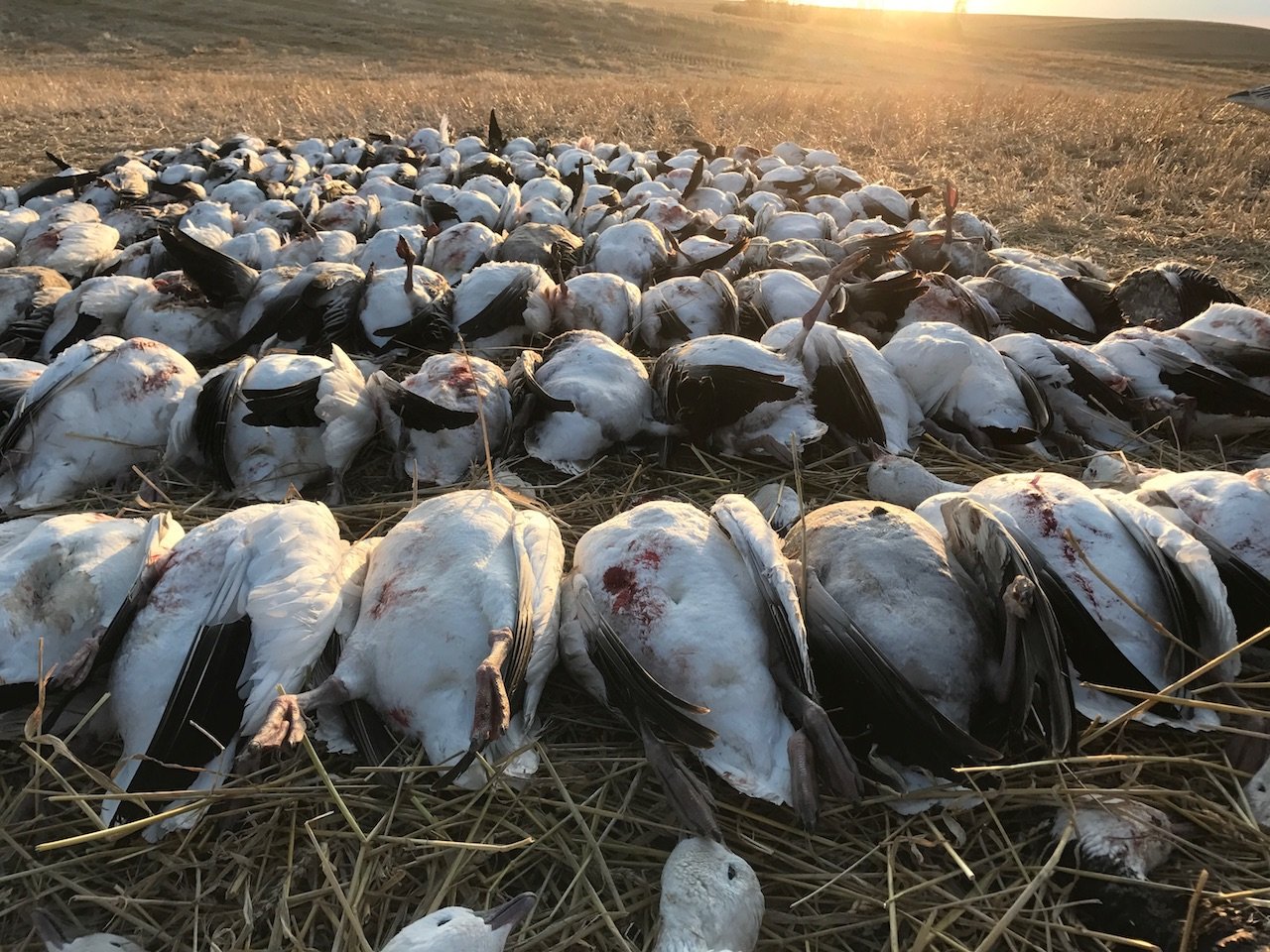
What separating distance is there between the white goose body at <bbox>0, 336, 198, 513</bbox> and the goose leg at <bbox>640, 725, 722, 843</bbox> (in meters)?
2.33

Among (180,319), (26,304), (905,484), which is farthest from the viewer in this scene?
(26,304)

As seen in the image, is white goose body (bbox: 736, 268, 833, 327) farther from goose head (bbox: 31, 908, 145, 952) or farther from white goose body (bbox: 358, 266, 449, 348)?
goose head (bbox: 31, 908, 145, 952)

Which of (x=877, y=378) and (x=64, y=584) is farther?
(x=877, y=378)

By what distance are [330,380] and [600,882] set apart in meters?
1.92

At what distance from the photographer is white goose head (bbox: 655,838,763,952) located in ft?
4.46

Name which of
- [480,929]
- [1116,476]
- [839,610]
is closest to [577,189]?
[1116,476]

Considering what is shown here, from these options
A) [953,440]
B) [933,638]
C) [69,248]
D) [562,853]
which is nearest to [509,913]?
[562,853]

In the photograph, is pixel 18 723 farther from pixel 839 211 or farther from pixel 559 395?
pixel 839 211

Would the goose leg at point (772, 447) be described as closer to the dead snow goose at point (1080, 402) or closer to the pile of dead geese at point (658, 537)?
the pile of dead geese at point (658, 537)

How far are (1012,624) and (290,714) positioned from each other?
5.09ft

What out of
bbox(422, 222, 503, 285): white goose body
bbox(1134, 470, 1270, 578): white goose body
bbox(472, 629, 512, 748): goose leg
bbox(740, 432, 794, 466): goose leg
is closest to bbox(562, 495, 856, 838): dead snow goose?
bbox(472, 629, 512, 748): goose leg

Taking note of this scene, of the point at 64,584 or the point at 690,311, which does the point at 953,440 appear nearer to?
the point at 690,311

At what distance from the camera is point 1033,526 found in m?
1.95

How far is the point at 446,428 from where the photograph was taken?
108 inches
